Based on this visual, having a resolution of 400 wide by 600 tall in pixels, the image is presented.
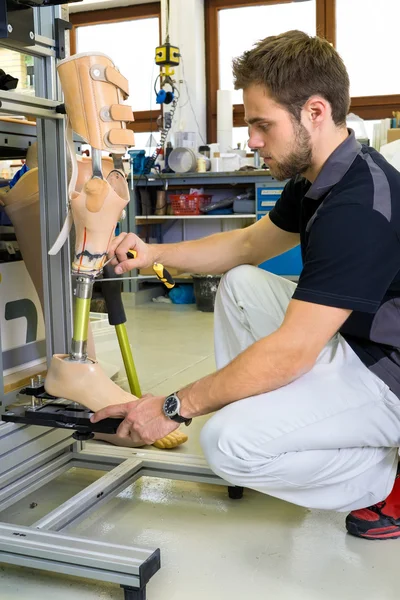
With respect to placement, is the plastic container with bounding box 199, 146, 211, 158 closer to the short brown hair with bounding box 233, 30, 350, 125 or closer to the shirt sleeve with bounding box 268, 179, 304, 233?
the shirt sleeve with bounding box 268, 179, 304, 233

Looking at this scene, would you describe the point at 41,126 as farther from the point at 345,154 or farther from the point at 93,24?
the point at 93,24

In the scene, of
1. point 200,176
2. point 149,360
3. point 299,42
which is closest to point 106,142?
point 299,42

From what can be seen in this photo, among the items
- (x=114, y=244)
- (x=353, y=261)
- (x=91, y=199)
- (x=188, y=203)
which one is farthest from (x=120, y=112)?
(x=188, y=203)

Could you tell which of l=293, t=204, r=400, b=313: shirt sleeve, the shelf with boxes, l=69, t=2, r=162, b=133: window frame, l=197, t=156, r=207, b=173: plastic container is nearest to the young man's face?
l=293, t=204, r=400, b=313: shirt sleeve

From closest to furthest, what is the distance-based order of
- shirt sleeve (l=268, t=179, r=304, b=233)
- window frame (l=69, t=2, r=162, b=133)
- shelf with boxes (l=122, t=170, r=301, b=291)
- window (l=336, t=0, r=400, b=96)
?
shirt sleeve (l=268, t=179, r=304, b=233) < shelf with boxes (l=122, t=170, r=301, b=291) < window (l=336, t=0, r=400, b=96) < window frame (l=69, t=2, r=162, b=133)

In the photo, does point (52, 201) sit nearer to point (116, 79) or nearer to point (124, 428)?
point (116, 79)

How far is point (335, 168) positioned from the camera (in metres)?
1.46

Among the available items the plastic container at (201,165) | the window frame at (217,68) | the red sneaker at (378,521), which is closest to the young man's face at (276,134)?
the red sneaker at (378,521)

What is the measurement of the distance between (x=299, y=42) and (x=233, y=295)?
25.5 inches

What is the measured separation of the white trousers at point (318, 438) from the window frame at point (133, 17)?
5.69 m

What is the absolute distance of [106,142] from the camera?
1.57 metres

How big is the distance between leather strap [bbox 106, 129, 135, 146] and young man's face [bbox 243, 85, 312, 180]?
29 centimetres

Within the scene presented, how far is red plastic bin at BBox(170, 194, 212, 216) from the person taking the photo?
5617 millimetres

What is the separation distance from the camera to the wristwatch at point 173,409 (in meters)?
1.41
